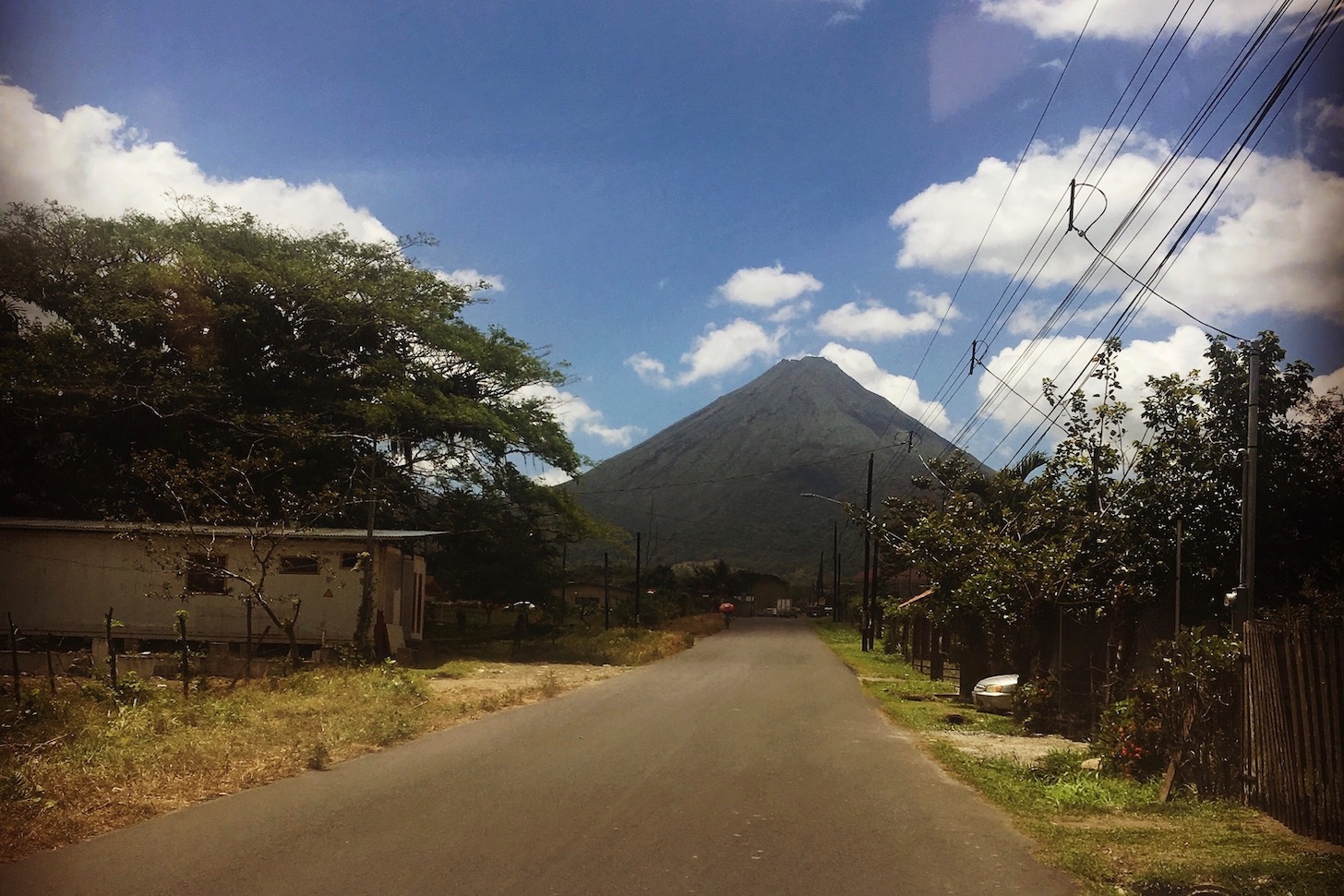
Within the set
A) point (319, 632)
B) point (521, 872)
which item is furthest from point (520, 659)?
point (521, 872)

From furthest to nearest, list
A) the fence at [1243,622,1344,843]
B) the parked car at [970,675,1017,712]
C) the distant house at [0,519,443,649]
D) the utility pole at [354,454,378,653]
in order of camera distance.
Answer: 1. the distant house at [0,519,443,649]
2. the utility pole at [354,454,378,653]
3. the parked car at [970,675,1017,712]
4. the fence at [1243,622,1344,843]

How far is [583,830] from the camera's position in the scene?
764cm

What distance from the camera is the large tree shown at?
100 feet

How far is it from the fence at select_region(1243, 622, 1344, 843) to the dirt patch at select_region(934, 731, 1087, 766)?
3.26 m

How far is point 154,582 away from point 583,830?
2151 cm

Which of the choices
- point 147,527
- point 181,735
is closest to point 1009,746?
point 181,735

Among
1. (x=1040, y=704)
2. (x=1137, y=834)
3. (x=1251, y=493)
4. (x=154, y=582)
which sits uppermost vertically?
(x=1251, y=493)

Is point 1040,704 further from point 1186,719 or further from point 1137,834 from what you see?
point 1137,834

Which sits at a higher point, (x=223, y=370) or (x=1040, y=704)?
(x=223, y=370)

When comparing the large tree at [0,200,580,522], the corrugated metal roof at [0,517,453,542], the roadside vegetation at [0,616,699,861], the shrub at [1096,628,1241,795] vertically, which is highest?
the large tree at [0,200,580,522]

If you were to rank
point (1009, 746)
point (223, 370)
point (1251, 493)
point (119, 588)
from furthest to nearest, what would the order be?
1. point (223, 370)
2. point (119, 588)
3. point (1009, 746)
4. point (1251, 493)

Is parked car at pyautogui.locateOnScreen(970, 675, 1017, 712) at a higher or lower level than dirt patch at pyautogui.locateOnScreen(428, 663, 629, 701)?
higher

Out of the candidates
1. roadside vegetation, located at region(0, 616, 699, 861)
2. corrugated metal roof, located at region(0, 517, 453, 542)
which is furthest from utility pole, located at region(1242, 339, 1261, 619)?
corrugated metal roof, located at region(0, 517, 453, 542)

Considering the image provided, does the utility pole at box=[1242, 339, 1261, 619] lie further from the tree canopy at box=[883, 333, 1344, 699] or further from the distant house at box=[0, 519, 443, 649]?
the distant house at box=[0, 519, 443, 649]
